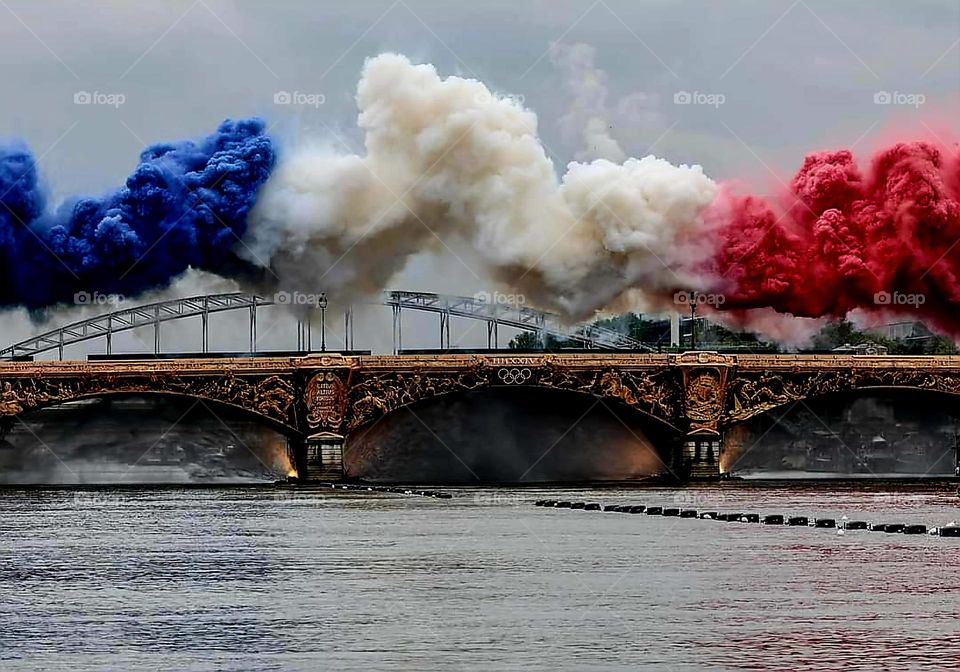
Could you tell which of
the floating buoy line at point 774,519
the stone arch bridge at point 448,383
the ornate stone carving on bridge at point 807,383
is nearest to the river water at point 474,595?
the floating buoy line at point 774,519

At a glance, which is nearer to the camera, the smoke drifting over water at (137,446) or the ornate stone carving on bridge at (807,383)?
the ornate stone carving on bridge at (807,383)

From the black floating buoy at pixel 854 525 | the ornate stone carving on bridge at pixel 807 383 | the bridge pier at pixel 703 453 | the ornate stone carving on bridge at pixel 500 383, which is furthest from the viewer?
the bridge pier at pixel 703 453

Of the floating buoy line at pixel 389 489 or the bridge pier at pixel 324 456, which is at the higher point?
the bridge pier at pixel 324 456

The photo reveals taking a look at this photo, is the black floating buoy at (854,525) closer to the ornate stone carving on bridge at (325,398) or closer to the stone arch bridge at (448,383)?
the stone arch bridge at (448,383)

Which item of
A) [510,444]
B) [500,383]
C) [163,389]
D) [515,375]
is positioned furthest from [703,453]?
[163,389]

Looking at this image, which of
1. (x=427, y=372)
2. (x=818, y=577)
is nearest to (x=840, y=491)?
(x=427, y=372)

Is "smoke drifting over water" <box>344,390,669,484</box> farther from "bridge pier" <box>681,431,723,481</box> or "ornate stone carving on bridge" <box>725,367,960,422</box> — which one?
"ornate stone carving on bridge" <box>725,367,960,422</box>

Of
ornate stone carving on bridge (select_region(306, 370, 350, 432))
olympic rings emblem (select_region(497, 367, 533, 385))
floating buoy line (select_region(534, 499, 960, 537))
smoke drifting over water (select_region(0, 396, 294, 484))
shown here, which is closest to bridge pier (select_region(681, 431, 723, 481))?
olympic rings emblem (select_region(497, 367, 533, 385))
